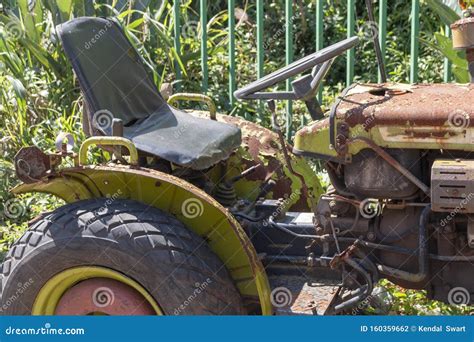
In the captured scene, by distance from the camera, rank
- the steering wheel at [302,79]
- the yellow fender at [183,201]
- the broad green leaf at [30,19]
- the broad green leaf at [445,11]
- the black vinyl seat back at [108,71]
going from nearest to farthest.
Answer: the yellow fender at [183,201]
the steering wheel at [302,79]
the black vinyl seat back at [108,71]
the broad green leaf at [445,11]
the broad green leaf at [30,19]

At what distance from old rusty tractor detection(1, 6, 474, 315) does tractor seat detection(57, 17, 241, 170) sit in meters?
0.03

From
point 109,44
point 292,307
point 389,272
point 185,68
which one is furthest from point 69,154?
point 185,68

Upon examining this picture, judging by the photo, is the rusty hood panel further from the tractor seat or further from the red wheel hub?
the red wheel hub

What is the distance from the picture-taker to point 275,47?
26.1ft

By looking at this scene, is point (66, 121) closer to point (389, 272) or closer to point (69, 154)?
point (69, 154)

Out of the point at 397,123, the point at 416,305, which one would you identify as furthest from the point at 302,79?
the point at 416,305

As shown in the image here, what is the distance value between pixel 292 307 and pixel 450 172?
89 centimetres

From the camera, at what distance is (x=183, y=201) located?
12.6 ft

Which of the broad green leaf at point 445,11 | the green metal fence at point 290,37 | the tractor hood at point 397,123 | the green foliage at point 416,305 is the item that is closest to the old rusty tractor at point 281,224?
the tractor hood at point 397,123

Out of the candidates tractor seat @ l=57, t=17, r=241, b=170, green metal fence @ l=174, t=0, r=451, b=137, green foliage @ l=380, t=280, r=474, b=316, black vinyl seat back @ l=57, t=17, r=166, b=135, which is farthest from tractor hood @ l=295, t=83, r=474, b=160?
green metal fence @ l=174, t=0, r=451, b=137

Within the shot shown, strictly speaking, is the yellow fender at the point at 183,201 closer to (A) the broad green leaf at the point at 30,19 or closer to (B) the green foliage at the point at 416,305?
(B) the green foliage at the point at 416,305

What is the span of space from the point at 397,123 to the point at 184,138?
1.09 meters

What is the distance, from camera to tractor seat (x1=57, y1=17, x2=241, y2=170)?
411 centimetres

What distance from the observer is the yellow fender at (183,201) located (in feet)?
12.1
